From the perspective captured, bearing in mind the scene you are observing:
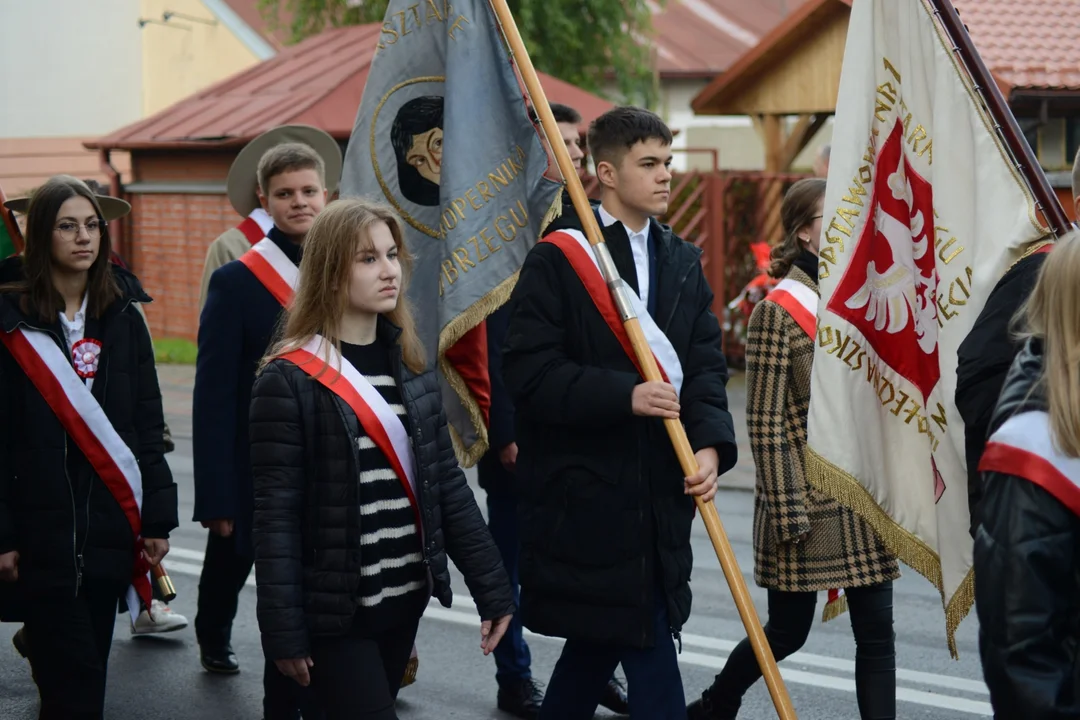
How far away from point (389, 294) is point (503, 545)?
1.75 m

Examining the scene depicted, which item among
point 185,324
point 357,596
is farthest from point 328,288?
point 185,324

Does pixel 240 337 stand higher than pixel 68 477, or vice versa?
pixel 240 337

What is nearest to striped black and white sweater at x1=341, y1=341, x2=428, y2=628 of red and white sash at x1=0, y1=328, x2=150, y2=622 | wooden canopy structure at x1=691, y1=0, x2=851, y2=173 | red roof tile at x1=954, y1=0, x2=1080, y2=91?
red and white sash at x1=0, y1=328, x2=150, y2=622

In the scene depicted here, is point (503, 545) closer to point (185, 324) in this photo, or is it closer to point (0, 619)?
point (0, 619)

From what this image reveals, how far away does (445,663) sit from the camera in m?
6.15

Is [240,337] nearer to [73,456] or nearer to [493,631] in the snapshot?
[73,456]

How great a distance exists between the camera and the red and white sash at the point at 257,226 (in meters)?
5.57

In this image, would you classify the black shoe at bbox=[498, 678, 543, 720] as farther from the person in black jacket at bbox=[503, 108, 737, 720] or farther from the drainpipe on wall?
the drainpipe on wall

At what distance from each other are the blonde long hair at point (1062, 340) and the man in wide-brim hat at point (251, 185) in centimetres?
337

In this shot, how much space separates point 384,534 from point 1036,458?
1.81 metres

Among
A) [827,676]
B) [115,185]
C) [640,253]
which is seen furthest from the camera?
[115,185]

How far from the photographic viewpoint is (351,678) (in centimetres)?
377

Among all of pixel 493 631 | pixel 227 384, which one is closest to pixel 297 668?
pixel 493 631

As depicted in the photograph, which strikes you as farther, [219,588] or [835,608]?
[219,588]
